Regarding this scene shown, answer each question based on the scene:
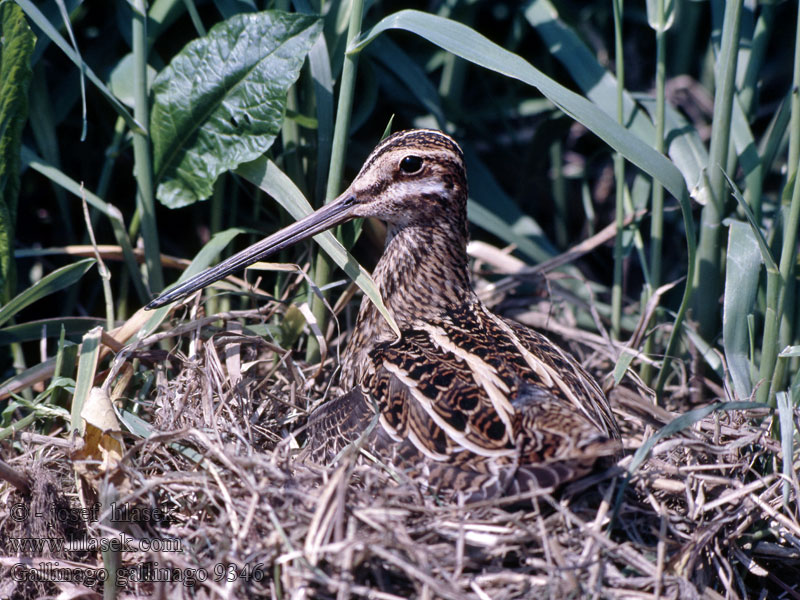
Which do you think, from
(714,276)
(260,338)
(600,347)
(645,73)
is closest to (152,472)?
(260,338)

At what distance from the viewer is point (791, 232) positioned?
92.9 inches

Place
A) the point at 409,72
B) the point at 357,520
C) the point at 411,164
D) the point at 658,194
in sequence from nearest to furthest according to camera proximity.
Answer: the point at 357,520
the point at 411,164
the point at 658,194
the point at 409,72

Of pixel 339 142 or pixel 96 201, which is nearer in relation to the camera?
pixel 339 142

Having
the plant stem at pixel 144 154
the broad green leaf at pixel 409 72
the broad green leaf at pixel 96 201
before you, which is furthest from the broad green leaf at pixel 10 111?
the broad green leaf at pixel 409 72

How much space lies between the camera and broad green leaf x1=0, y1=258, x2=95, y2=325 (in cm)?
246

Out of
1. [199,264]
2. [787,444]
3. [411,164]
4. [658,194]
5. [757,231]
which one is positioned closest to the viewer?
[787,444]

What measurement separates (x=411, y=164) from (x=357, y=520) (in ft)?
3.44

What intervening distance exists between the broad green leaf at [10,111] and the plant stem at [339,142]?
0.91 m

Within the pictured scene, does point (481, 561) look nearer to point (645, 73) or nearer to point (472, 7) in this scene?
point (472, 7)

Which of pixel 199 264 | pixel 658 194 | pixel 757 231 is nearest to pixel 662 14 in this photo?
pixel 658 194

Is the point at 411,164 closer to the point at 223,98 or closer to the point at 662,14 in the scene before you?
the point at 223,98

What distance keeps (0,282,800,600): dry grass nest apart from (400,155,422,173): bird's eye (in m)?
0.77

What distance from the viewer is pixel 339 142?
2.48m

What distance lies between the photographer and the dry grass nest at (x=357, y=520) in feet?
6.14
